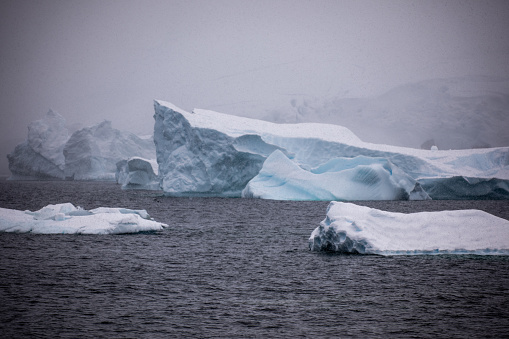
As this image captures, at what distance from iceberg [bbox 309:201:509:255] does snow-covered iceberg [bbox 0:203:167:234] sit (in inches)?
190

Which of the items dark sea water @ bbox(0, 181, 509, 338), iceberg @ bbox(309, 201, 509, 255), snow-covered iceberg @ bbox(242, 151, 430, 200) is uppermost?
snow-covered iceberg @ bbox(242, 151, 430, 200)

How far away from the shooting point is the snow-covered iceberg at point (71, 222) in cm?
1212

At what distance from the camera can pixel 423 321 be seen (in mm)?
5438

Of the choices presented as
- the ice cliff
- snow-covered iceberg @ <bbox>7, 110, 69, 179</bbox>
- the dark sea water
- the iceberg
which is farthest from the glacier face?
snow-covered iceberg @ <bbox>7, 110, 69, 179</bbox>

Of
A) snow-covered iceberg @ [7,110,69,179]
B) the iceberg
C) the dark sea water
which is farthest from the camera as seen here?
snow-covered iceberg @ [7,110,69,179]

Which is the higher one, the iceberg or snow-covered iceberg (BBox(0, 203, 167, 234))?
the iceberg

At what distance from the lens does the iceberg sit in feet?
29.1

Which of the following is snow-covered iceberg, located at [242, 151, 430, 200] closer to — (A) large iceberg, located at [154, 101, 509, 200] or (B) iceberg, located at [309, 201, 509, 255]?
(A) large iceberg, located at [154, 101, 509, 200]

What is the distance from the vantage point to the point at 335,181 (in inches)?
871

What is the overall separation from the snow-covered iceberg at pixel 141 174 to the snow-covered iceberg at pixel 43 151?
15.7 m

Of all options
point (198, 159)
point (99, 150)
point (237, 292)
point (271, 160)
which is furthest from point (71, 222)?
point (99, 150)

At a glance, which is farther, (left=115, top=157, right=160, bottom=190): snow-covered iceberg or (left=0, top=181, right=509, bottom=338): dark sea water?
(left=115, top=157, right=160, bottom=190): snow-covered iceberg

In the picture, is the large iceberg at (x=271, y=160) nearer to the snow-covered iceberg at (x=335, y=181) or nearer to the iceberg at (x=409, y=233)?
the snow-covered iceberg at (x=335, y=181)

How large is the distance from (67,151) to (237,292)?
45.4m
